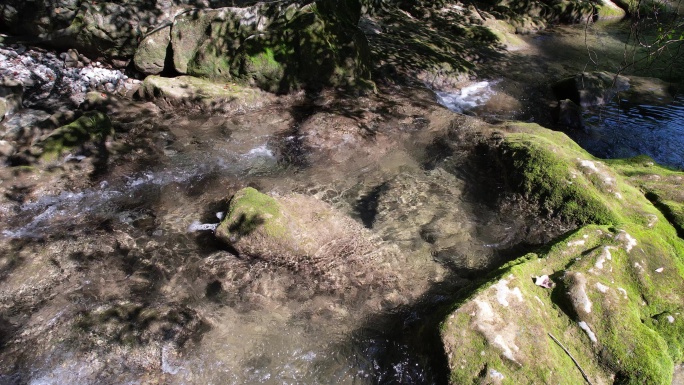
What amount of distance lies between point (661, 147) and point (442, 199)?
6126 mm

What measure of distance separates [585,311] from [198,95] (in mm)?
7379

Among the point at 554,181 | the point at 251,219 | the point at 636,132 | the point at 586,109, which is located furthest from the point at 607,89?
the point at 251,219

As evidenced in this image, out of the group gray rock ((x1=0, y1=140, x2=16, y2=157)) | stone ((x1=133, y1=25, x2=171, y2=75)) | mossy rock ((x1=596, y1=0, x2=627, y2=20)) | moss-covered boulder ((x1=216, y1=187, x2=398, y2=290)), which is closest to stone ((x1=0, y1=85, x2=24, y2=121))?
gray rock ((x1=0, y1=140, x2=16, y2=157))

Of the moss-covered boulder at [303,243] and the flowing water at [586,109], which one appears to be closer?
the moss-covered boulder at [303,243]

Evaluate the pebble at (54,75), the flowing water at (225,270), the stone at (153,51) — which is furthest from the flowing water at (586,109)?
the pebble at (54,75)

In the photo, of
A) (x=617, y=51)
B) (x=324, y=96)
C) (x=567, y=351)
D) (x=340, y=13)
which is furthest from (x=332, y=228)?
(x=617, y=51)

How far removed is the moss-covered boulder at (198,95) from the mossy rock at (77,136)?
4.40ft

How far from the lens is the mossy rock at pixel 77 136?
689 centimetres

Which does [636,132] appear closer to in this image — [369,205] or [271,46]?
[369,205]

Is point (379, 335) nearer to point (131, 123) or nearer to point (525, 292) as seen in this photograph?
point (525, 292)

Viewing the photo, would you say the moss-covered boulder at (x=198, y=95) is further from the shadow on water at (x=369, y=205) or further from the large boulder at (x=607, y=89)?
the large boulder at (x=607, y=89)

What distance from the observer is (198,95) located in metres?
8.69

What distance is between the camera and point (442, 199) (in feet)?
20.4

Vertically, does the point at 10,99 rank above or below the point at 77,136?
above
